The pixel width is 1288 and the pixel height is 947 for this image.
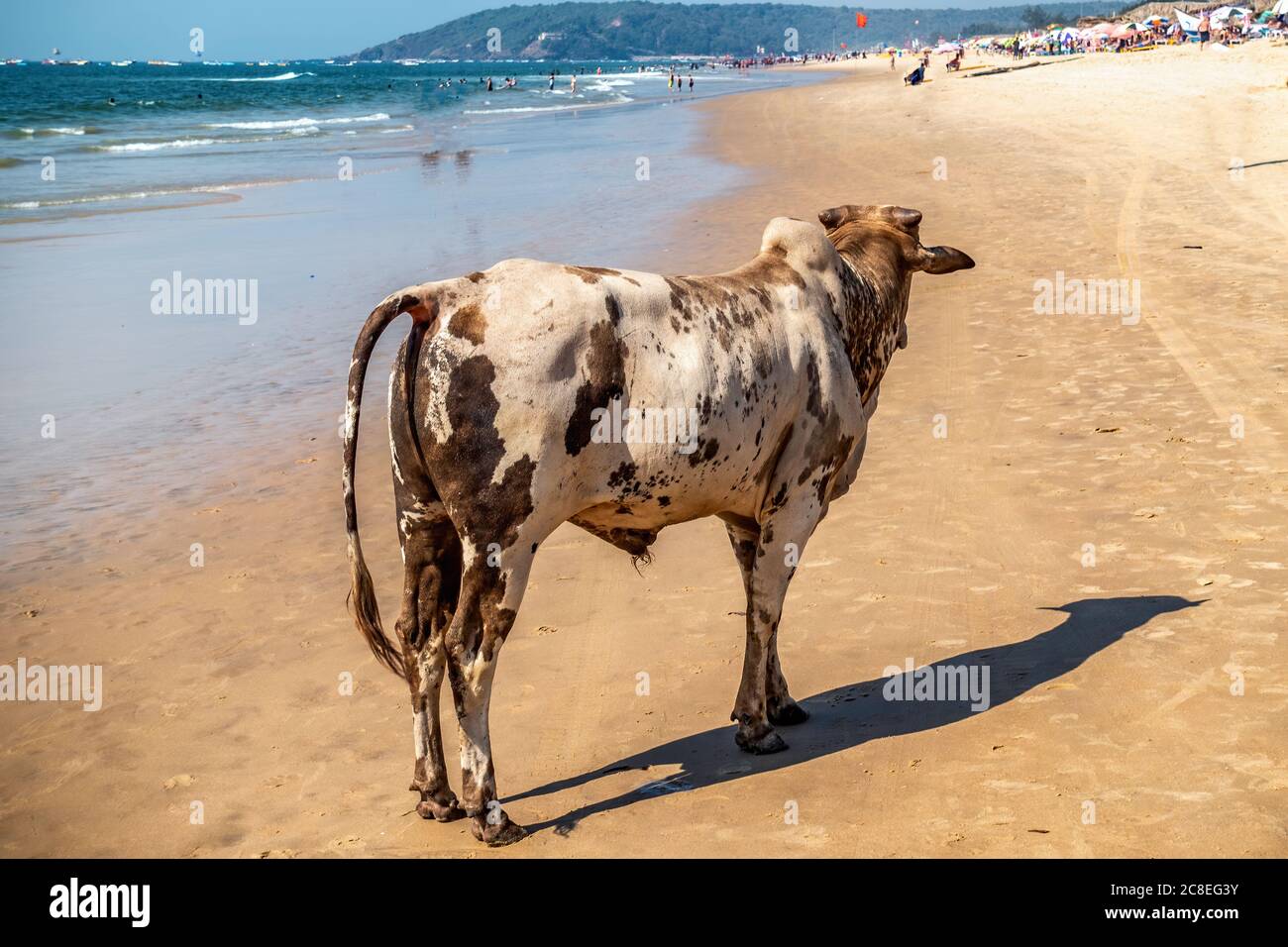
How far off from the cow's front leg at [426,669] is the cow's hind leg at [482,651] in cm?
22

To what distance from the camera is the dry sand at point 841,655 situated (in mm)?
5293

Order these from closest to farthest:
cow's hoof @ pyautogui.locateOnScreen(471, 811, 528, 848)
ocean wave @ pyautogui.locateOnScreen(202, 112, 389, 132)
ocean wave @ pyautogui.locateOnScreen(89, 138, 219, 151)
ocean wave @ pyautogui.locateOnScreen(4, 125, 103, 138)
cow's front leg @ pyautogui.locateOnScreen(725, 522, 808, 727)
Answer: cow's hoof @ pyautogui.locateOnScreen(471, 811, 528, 848)
cow's front leg @ pyautogui.locateOnScreen(725, 522, 808, 727)
ocean wave @ pyautogui.locateOnScreen(89, 138, 219, 151)
ocean wave @ pyautogui.locateOnScreen(4, 125, 103, 138)
ocean wave @ pyautogui.locateOnScreen(202, 112, 389, 132)

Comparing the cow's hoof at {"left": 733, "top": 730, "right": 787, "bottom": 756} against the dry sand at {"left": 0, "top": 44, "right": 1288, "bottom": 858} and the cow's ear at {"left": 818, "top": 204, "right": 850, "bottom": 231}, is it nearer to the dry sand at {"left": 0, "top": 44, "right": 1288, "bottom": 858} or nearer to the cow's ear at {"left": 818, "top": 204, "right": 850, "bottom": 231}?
the dry sand at {"left": 0, "top": 44, "right": 1288, "bottom": 858}

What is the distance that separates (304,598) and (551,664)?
204 centimetres

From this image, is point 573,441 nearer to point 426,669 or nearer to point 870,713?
point 426,669

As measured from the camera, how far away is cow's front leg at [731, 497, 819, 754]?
5.95m

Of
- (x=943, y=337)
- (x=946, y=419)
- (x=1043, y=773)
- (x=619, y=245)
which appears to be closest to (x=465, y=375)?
(x=1043, y=773)

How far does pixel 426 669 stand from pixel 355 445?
1.07 meters

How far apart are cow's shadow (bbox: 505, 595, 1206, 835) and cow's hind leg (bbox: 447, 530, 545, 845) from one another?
25 cm

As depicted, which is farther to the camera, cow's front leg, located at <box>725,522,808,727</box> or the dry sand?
cow's front leg, located at <box>725,522,808,727</box>

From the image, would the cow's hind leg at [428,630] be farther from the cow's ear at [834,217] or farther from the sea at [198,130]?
the sea at [198,130]

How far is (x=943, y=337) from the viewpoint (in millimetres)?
13484

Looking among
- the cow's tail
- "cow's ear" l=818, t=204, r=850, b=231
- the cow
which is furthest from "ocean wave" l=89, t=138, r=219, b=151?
the cow

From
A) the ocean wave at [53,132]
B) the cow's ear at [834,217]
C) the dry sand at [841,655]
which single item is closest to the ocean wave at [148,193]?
the dry sand at [841,655]
